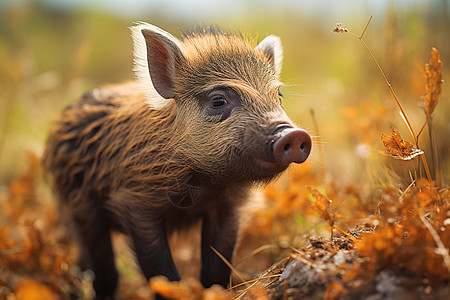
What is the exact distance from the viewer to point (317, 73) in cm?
1115

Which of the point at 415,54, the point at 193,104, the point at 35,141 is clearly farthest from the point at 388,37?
the point at 35,141

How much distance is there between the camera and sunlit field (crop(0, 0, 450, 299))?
79.8 inches

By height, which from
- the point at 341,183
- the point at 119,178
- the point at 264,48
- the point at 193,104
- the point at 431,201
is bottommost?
the point at 341,183

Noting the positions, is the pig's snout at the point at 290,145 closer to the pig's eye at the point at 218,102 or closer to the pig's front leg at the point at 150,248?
the pig's eye at the point at 218,102

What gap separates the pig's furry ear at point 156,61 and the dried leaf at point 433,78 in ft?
5.42

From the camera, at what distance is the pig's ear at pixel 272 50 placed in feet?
11.7

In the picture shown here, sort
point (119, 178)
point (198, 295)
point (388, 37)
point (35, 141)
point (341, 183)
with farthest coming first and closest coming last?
point (35, 141) → point (341, 183) → point (388, 37) → point (119, 178) → point (198, 295)

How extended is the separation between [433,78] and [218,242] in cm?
195

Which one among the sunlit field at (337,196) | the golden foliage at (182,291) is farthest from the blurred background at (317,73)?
the golden foliage at (182,291)

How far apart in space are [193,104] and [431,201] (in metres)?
1.63

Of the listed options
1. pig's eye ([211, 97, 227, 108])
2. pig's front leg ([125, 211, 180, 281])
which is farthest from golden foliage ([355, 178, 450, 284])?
pig's front leg ([125, 211, 180, 281])

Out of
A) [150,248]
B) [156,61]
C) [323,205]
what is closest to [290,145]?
[323,205]

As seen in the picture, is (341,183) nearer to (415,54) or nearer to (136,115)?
(415,54)

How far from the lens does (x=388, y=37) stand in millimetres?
4477
